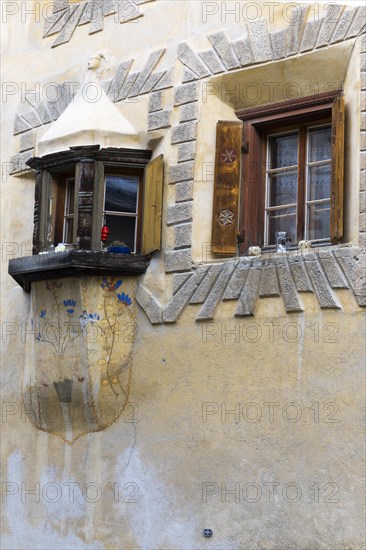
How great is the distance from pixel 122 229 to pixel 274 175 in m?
1.82

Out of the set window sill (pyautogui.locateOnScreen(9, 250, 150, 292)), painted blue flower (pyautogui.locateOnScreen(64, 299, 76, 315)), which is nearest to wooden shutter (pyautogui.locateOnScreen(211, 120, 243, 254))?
window sill (pyautogui.locateOnScreen(9, 250, 150, 292))

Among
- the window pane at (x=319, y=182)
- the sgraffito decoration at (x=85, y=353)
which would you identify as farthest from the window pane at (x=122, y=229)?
the window pane at (x=319, y=182)

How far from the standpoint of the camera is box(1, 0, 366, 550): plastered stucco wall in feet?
36.2

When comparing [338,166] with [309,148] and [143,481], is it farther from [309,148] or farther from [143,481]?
[143,481]

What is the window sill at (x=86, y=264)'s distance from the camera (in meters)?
12.6

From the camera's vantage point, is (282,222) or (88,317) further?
(88,317)

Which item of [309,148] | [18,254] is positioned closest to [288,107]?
[309,148]

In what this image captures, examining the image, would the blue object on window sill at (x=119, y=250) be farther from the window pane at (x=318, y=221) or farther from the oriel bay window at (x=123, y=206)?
the window pane at (x=318, y=221)

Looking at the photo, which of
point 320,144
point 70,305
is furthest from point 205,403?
point 320,144

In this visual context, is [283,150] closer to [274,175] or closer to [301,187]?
[274,175]

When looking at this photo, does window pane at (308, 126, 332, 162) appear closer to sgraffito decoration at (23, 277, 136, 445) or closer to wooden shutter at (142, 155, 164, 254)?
wooden shutter at (142, 155, 164, 254)

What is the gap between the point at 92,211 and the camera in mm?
12820

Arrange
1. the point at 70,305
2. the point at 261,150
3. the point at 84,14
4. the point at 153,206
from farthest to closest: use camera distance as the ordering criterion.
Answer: the point at 84,14, the point at 70,305, the point at 153,206, the point at 261,150

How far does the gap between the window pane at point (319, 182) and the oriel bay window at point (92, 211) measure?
1626 millimetres
